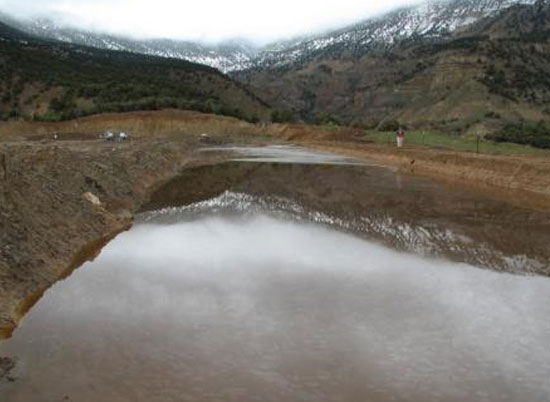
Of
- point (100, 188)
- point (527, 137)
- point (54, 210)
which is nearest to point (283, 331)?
point (54, 210)

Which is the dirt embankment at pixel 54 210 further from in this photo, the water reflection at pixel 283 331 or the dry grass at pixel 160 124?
the dry grass at pixel 160 124

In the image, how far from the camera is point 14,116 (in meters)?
107

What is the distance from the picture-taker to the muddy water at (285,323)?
9641 millimetres

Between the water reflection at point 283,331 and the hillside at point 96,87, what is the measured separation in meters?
89.4

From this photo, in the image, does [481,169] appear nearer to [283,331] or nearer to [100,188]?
[100,188]

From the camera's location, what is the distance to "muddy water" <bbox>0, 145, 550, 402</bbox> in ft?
31.6

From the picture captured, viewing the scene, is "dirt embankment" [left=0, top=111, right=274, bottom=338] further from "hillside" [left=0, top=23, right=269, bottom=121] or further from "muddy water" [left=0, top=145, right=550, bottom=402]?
"hillside" [left=0, top=23, right=269, bottom=121]

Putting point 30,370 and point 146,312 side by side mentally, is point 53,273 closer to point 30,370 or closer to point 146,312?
point 146,312

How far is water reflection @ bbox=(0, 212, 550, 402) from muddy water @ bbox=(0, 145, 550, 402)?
0.11 feet

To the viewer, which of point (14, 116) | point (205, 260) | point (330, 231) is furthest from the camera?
point (14, 116)

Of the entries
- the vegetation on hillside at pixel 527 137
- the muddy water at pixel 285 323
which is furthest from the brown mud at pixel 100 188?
the vegetation on hillside at pixel 527 137

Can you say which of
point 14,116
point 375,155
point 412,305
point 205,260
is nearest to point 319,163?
point 375,155

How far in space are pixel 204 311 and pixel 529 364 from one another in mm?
5921

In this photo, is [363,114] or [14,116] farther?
[363,114]
